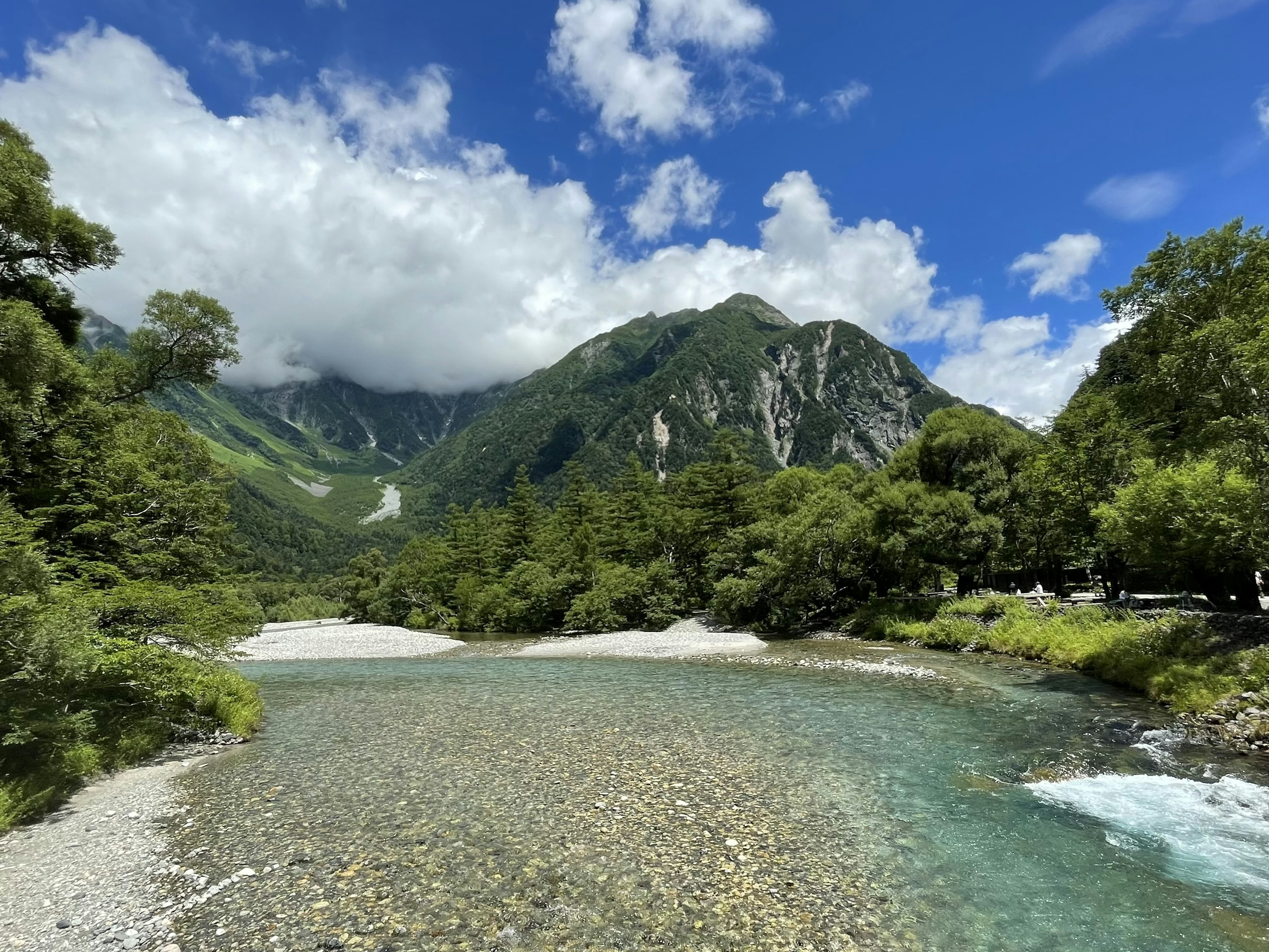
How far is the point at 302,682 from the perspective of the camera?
1131 inches

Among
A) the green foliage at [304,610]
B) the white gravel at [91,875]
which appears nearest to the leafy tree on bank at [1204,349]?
the white gravel at [91,875]

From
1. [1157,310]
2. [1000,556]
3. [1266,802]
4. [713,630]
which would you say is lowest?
[713,630]

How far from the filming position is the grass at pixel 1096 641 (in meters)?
16.3

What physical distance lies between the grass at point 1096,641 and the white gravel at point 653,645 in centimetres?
909

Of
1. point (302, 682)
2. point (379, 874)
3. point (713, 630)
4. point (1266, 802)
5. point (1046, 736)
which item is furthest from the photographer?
point (713, 630)

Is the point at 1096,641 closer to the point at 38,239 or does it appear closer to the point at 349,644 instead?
the point at 38,239

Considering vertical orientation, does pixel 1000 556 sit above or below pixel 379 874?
above

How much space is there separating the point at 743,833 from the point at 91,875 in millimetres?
9589

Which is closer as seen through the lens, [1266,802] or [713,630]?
[1266,802]

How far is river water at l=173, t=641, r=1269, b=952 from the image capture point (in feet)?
23.8

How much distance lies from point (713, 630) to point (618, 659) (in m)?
15.3

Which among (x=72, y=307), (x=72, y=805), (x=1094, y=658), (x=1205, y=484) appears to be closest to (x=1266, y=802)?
(x=1094, y=658)

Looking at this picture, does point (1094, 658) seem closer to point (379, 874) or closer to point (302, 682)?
point (379, 874)

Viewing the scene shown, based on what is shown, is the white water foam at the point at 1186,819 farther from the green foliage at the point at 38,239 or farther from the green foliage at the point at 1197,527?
the green foliage at the point at 38,239
